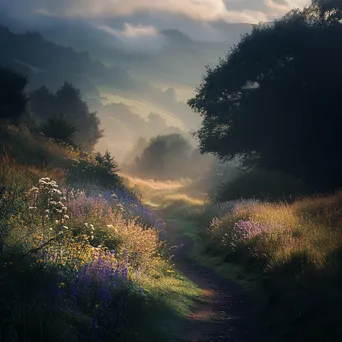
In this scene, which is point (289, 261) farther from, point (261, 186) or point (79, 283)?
point (261, 186)

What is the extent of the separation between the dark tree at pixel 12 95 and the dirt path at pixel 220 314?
88.1 feet

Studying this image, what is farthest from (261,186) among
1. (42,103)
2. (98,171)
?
(42,103)

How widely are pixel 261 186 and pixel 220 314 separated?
1935 cm

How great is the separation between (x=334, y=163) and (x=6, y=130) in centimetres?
1906

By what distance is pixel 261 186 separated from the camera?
87.3 feet

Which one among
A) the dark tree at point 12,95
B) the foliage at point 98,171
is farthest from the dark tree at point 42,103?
the foliage at point 98,171

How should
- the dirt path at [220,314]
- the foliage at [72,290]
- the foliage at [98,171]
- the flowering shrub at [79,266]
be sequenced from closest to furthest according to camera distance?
the foliage at [72,290] < the flowering shrub at [79,266] < the dirt path at [220,314] < the foliage at [98,171]

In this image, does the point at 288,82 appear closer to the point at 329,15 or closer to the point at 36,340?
the point at 329,15

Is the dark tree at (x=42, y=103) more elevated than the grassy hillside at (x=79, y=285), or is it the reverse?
the dark tree at (x=42, y=103)

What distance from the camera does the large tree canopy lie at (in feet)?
85.5

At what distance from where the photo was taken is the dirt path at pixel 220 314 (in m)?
6.68

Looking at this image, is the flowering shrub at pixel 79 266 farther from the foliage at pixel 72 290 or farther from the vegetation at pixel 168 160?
the vegetation at pixel 168 160

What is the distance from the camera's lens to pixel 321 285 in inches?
266

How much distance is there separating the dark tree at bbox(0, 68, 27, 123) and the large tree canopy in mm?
14849
